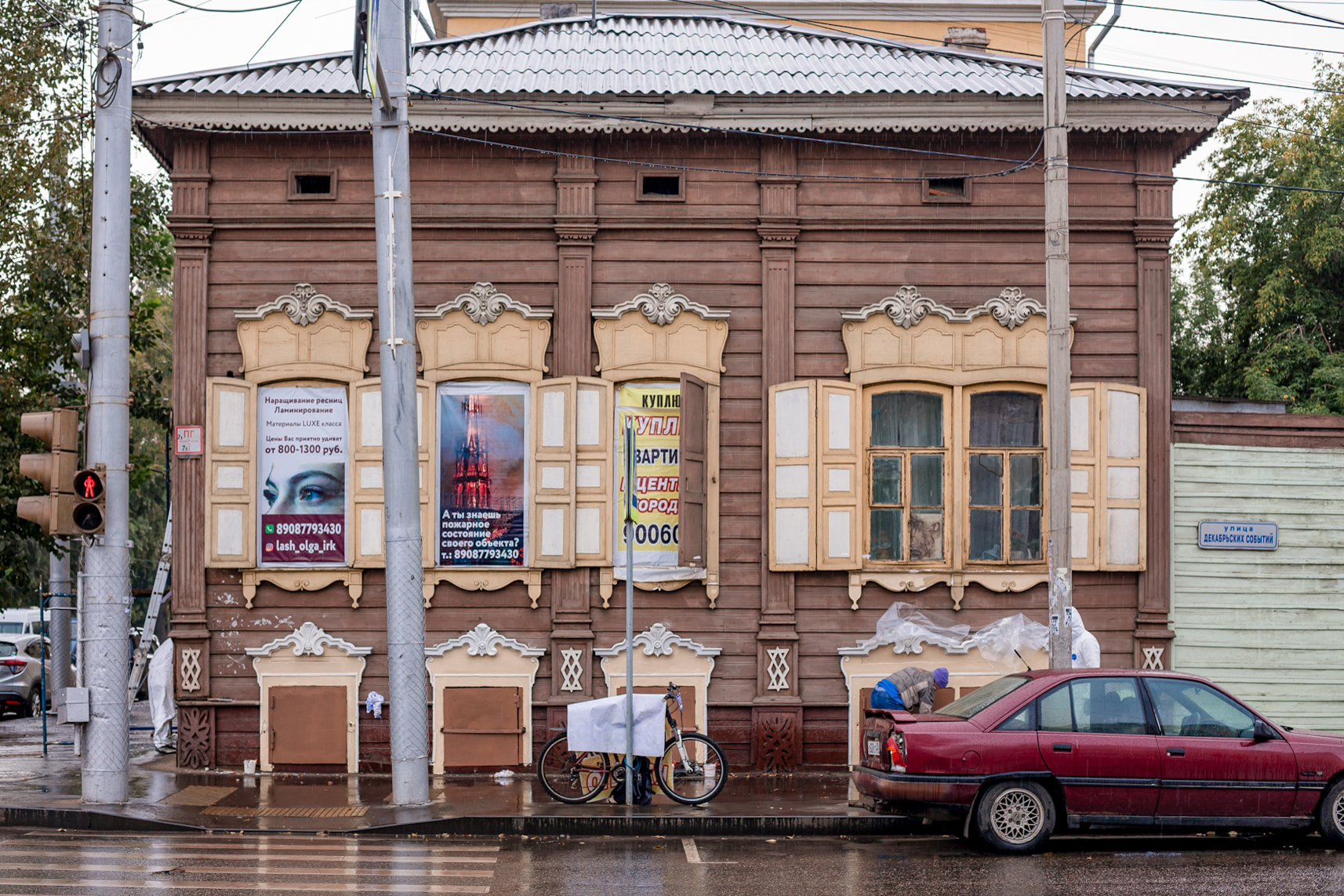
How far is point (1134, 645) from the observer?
1519cm

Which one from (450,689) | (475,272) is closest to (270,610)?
(450,689)

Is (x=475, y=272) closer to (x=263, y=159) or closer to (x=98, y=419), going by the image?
(x=263, y=159)

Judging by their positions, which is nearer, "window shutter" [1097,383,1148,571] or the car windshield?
the car windshield

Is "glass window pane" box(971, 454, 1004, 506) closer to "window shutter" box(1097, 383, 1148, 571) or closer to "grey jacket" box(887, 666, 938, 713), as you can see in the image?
"window shutter" box(1097, 383, 1148, 571)

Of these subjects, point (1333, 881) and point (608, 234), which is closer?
point (1333, 881)

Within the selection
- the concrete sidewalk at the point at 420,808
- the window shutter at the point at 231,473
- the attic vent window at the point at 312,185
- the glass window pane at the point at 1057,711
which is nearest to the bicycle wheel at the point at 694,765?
the concrete sidewalk at the point at 420,808

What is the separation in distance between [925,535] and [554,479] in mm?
4126

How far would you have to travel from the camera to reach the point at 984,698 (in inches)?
444

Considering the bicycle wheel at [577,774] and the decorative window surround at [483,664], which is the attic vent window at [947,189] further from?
the bicycle wheel at [577,774]

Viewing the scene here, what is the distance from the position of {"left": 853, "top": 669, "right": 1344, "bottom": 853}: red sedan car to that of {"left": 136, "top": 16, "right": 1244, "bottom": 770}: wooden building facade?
4.13m

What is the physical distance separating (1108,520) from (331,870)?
364 inches

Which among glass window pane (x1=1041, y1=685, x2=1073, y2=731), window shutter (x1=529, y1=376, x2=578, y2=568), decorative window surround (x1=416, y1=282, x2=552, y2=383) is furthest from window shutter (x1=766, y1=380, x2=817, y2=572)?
glass window pane (x1=1041, y1=685, x2=1073, y2=731)

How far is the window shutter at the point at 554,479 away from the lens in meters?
15.0

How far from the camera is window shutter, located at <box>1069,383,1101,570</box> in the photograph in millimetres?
15125
